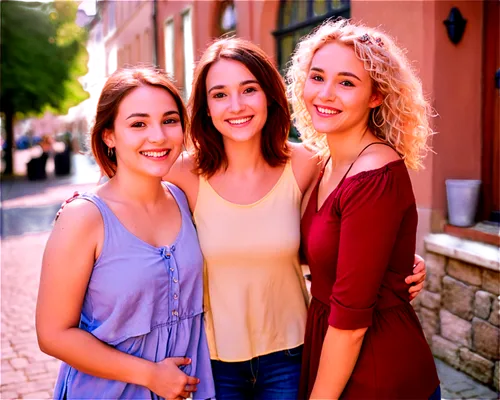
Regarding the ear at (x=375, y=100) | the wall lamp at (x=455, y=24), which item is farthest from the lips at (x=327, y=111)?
the wall lamp at (x=455, y=24)

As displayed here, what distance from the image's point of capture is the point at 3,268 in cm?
827

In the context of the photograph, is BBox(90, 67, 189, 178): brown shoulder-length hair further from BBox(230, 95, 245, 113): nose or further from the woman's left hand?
the woman's left hand

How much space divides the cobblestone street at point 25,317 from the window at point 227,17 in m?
5.05

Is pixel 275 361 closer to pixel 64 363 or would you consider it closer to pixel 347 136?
pixel 64 363

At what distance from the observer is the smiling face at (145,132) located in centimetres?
212

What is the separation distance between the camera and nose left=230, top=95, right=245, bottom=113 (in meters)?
2.44

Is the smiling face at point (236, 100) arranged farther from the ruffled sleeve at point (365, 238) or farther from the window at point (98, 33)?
the window at point (98, 33)

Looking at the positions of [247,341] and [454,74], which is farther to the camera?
[454,74]

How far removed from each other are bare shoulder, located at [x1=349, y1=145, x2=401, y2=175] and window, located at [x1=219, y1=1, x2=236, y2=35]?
7972mm

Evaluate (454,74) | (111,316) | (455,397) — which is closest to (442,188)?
(454,74)

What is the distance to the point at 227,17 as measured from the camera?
987 cm

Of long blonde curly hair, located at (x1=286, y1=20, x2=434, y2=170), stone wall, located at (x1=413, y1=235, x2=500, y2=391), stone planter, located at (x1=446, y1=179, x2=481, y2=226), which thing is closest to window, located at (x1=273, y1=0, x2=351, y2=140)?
stone planter, located at (x1=446, y1=179, x2=481, y2=226)

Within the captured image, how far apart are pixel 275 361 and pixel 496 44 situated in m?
3.71

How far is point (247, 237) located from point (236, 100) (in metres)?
0.61
